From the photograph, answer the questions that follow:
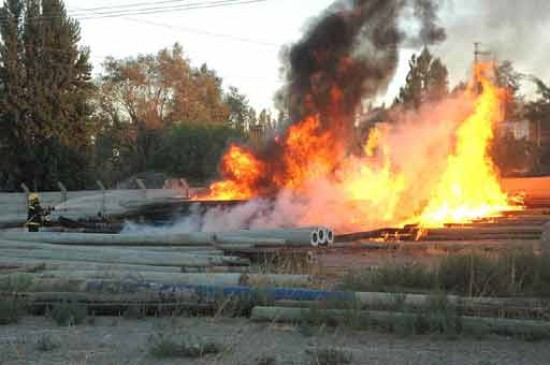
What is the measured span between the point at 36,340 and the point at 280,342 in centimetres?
280

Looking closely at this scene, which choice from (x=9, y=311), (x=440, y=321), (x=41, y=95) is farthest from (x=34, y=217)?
(x=41, y=95)

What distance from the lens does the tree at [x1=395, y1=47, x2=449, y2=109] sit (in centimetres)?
2743

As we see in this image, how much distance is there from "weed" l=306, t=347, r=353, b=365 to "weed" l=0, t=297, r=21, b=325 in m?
4.47

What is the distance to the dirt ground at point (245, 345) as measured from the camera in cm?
727

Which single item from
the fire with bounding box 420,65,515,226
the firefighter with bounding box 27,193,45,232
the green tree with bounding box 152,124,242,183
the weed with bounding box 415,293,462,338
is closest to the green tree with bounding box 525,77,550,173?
the green tree with bounding box 152,124,242,183

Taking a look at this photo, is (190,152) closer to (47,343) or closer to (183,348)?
(47,343)

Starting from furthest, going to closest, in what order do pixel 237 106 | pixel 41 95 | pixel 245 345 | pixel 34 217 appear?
1. pixel 237 106
2. pixel 41 95
3. pixel 34 217
4. pixel 245 345

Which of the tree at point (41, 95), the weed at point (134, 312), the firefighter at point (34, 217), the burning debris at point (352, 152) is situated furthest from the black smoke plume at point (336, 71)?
the tree at point (41, 95)

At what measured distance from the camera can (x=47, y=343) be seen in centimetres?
800

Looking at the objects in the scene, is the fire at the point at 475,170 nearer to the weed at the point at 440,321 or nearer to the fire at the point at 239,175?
the fire at the point at 239,175

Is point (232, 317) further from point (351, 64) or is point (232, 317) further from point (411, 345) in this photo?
point (351, 64)

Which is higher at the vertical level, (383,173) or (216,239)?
(383,173)

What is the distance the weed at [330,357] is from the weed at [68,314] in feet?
12.1

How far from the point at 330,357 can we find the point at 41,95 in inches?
1594
